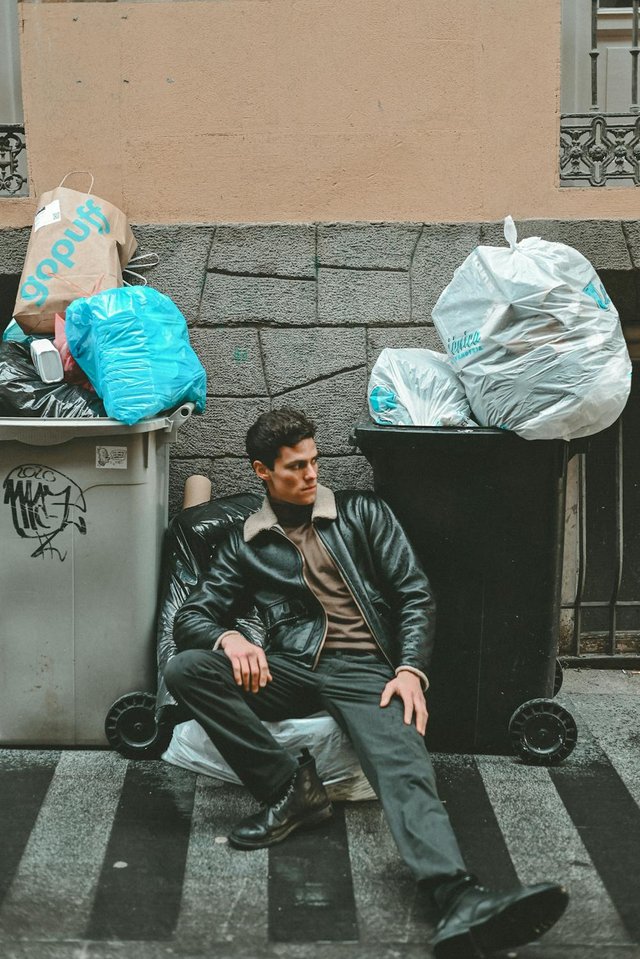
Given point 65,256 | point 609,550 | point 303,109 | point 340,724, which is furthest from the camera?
point 609,550

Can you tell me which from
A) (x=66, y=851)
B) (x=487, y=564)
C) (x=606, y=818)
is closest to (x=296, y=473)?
(x=487, y=564)

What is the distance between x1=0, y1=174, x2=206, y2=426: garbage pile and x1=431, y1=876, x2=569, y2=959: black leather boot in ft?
6.30

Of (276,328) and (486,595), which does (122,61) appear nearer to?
(276,328)

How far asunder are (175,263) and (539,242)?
169cm

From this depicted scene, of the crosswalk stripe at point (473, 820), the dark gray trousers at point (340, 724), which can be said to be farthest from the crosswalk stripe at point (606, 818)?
the dark gray trousers at point (340, 724)

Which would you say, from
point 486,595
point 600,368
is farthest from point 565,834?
point 600,368

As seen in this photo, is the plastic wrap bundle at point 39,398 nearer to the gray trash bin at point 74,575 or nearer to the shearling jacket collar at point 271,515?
the gray trash bin at point 74,575

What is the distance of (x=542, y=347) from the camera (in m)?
3.50

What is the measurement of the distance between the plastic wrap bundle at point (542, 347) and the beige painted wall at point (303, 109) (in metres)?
1.09

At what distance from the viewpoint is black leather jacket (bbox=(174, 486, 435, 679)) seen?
334 centimetres

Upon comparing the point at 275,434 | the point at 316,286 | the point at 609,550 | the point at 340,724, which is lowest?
the point at 340,724

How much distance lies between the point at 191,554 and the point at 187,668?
772mm

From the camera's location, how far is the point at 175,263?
181 inches

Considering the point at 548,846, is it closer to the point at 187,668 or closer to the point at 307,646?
the point at 307,646
